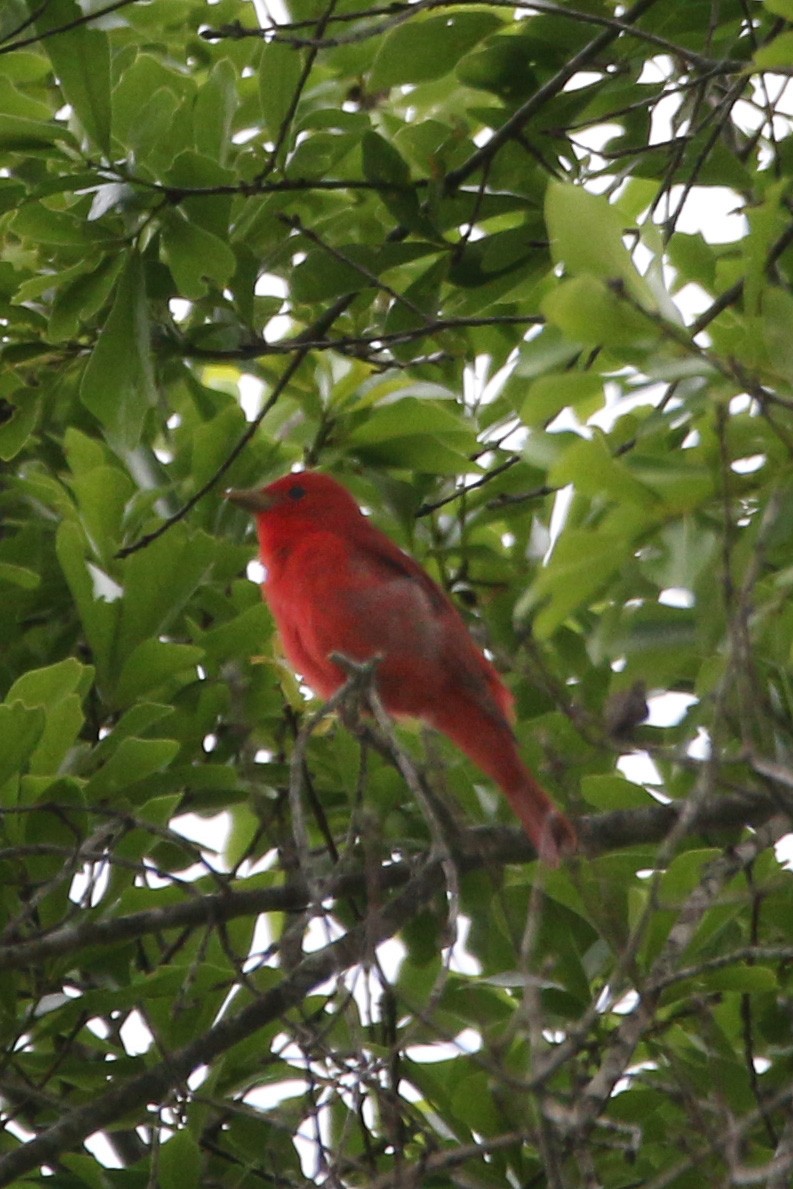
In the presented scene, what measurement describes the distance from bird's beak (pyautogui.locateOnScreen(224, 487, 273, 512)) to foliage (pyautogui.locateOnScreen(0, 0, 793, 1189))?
59 millimetres

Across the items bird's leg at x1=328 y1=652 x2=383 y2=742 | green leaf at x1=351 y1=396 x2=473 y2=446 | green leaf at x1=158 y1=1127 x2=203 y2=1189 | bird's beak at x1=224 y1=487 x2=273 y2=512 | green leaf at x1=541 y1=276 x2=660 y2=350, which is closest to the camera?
green leaf at x1=541 y1=276 x2=660 y2=350

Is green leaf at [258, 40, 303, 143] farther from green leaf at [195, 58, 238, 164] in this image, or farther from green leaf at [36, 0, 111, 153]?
green leaf at [36, 0, 111, 153]

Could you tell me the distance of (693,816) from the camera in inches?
94.6

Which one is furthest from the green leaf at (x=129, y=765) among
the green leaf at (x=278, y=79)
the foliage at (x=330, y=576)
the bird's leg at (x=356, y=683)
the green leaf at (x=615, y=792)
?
the green leaf at (x=278, y=79)

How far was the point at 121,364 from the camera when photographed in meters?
3.88

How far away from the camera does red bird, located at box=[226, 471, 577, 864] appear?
4.57 metres

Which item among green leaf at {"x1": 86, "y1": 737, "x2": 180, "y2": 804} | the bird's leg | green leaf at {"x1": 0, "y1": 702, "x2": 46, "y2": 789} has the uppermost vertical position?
green leaf at {"x1": 0, "y1": 702, "x2": 46, "y2": 789}

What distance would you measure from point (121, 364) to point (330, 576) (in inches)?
45.8

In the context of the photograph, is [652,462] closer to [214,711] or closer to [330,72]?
[214,711]

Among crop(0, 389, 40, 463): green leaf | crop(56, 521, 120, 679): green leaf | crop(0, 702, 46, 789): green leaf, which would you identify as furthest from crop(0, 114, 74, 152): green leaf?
crop(0, 702, 46, 789): green leaf

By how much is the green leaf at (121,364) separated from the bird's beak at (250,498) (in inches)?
31.9

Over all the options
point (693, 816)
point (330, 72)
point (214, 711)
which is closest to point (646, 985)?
point (693, 816)

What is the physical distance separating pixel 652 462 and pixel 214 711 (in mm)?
2074

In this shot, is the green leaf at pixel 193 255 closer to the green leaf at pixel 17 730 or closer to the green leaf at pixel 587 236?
the green leaf at pixel 17 730
